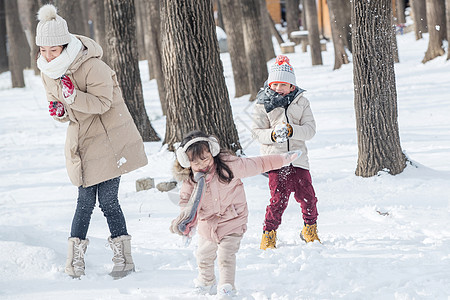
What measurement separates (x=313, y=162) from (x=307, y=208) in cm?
296

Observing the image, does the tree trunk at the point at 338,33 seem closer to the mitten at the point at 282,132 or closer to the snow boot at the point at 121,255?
the mitten at the point at 282,132

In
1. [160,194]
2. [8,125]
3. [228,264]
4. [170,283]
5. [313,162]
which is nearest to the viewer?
[228,264]

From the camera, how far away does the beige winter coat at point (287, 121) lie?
15.1 feet

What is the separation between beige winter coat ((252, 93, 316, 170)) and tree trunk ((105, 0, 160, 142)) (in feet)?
16.5

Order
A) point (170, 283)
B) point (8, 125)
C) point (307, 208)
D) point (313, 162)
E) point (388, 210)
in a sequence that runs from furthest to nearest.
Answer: point (8, 125) → point (313, 162) → point (388, 210) → point (307, 208) → point (170, 283)

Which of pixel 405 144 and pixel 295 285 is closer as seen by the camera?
pixel 295 285

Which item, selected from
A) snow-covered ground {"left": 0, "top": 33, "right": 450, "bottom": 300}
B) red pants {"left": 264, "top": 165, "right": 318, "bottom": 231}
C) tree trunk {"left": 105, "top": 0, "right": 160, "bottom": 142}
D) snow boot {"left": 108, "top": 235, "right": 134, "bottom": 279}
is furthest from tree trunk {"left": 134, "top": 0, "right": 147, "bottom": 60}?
snow boot {"left": 108, "top": 235, "right": 134, "bottom": 279}

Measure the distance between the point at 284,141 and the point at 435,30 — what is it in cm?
1113

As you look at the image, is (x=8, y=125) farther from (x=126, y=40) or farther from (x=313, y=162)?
(x=313, y=162)

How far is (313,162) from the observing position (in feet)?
24.9

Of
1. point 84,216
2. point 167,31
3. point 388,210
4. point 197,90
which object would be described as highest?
point 167,31

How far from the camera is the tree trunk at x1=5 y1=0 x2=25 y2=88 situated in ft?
68.7

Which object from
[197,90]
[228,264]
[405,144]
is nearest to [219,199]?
[228,264]

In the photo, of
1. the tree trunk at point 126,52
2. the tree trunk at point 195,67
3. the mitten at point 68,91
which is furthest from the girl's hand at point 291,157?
the tree trunk at point 126,52
